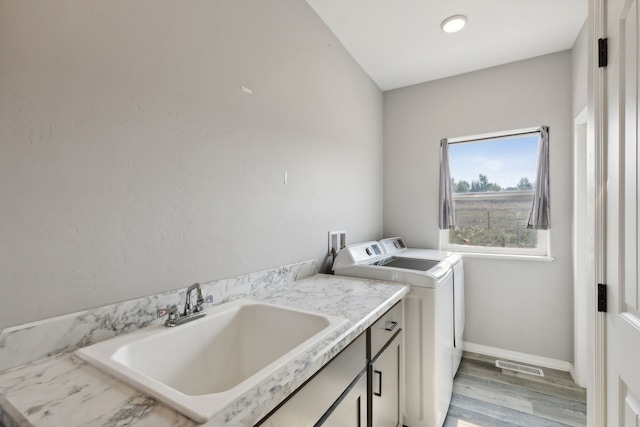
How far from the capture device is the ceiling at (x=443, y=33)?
182cm

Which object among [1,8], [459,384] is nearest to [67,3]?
[1,8]

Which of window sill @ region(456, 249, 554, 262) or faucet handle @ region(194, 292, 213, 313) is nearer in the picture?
faucet handle @ region(194, 292, 213, 313)

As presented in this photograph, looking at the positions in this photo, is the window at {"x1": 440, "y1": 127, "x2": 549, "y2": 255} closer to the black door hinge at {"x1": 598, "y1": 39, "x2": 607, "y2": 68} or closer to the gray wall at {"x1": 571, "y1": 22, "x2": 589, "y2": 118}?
the gray wall at {"x1": 571, "y1": 22, "x2": 589, "y2": 118}

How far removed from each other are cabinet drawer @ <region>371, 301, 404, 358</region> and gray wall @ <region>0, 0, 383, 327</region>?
0.62m

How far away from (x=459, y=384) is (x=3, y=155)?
2.73 meters

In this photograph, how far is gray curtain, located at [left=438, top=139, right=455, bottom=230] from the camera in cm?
266

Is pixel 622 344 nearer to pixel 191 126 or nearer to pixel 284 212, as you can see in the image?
pixel 284 212

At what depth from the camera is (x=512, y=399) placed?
6.42 ft

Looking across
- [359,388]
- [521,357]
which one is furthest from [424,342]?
[521,357]

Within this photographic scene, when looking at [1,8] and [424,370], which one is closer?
[1,8]

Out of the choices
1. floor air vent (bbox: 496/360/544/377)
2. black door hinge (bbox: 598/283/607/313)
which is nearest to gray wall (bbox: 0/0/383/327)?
black door hinge (bbox: 598/283/607/313)

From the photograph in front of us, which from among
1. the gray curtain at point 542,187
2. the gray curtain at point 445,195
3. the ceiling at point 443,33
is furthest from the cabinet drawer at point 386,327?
the ceiling at point 443,33

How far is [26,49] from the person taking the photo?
29.5 inches

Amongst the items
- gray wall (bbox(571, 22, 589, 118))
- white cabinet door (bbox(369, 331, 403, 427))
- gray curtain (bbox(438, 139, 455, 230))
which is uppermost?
gray wall (bbox(571, 22, 589, 118))
